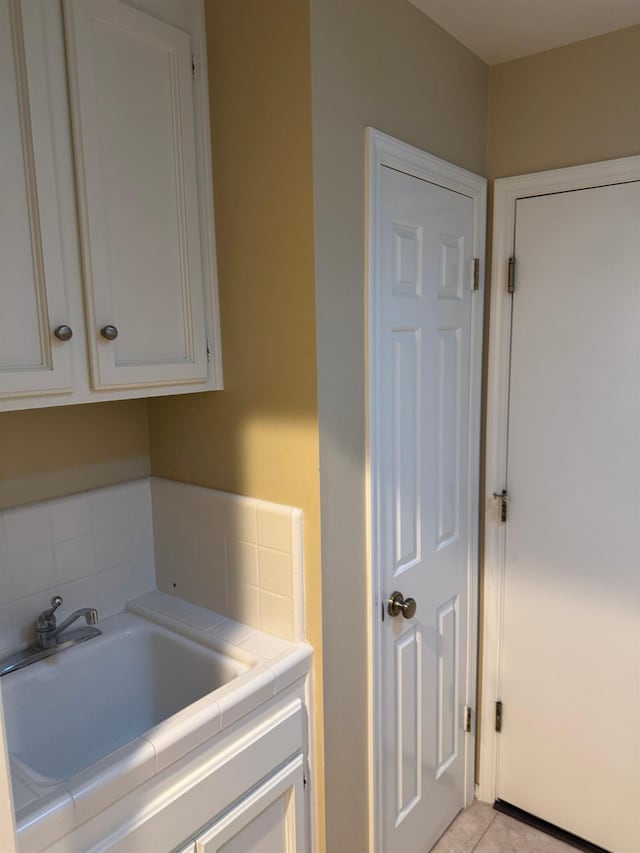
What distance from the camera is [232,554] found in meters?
1.53

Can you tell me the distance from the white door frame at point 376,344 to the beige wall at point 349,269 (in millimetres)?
21

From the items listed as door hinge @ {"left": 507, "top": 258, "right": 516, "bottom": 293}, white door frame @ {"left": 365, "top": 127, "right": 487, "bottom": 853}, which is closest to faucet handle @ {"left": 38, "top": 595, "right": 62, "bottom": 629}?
white door frame @ {"left": 365, "top": 127, "right": 487, "bottom": 853}

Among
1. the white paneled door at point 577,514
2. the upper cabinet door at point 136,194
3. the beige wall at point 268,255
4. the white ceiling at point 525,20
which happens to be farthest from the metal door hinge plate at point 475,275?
the upper cabinet door at point 136,194

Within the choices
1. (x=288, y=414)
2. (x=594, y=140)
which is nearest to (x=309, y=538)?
(x=288, y=414)

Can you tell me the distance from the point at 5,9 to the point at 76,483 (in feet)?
3.28

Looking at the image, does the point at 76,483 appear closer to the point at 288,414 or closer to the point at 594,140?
the point at 288,414

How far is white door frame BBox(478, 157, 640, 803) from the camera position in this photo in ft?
5.66

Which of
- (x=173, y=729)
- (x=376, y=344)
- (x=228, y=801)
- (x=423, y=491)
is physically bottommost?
(x=228, y=801)

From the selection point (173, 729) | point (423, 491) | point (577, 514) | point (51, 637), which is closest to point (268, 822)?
point (173, 729)

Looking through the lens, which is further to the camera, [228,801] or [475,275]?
[475,275]

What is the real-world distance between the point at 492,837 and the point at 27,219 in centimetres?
220

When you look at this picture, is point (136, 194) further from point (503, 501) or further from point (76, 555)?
point (503, 501)

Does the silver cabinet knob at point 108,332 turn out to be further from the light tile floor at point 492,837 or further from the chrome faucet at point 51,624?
the light tile floor at point 492,837

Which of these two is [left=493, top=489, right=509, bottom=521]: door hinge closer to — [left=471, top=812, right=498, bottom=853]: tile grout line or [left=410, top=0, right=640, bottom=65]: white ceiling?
[left=471, top=812, right=498, bottom=853]: tile grout line
